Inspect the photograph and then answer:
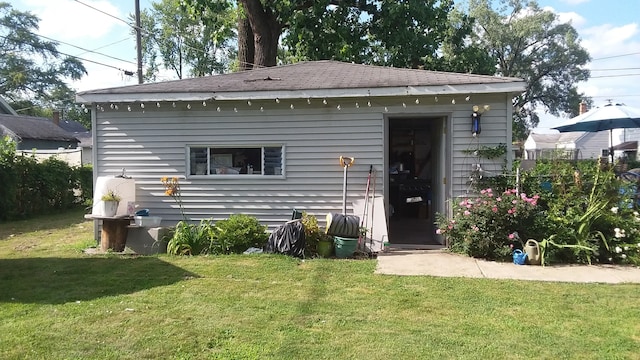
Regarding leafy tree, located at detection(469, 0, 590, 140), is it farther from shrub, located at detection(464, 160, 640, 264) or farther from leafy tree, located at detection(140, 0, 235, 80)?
shrub, located at detection(464, 160, 640, 264)

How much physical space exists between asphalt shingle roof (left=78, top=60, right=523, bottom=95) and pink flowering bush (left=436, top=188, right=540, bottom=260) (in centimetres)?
184

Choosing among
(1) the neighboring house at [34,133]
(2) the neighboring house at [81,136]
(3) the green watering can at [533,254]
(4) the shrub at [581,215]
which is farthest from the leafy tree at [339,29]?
(1) the neighboring house at [34,133]

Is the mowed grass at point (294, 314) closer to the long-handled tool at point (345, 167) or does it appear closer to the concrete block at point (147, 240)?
the concrete block at point (147, 240)

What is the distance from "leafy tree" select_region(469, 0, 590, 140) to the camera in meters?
34.1

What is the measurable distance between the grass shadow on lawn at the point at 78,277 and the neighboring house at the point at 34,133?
22782 mm

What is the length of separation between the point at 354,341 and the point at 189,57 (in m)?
40.3

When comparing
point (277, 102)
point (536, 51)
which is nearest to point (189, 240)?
point (277, 102)

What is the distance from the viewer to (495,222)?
6699 mm

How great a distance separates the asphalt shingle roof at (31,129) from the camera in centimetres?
2683

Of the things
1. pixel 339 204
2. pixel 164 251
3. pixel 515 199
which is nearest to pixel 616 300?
pixel 515 199

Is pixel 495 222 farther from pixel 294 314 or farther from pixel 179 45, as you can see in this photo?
pixel 179 45

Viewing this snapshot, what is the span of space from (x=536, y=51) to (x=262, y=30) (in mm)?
27650

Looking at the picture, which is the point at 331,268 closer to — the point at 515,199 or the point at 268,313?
the point at 268,313

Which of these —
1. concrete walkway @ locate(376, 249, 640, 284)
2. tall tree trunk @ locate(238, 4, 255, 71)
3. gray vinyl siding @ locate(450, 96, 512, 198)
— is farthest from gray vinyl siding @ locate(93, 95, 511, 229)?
tall tree trunk @ locate(238, 4, 255, 71)
